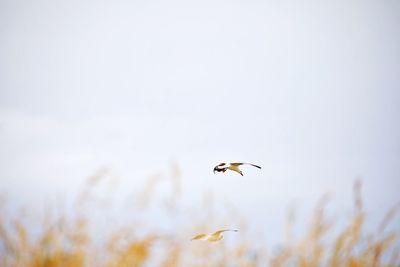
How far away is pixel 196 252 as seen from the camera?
2.21 metres

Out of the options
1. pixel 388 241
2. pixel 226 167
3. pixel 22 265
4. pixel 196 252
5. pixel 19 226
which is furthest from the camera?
pixel 196 252

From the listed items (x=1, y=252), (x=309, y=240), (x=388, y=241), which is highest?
(x=1, y=252)

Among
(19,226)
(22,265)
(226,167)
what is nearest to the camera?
(226,167)

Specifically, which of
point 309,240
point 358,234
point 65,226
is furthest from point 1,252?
point 358,234

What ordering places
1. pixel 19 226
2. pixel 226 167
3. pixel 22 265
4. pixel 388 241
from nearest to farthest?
pixel 226 167 < pixel 388 241 < pixel 22 265 < pixel 19 226

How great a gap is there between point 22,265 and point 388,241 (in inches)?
67.8

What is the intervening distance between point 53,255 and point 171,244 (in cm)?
62

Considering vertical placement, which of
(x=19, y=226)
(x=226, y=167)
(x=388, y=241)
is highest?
(x=19, y=226)

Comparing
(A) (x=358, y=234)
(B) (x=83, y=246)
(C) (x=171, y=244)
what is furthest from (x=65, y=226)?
(A) (x=358, y=234)

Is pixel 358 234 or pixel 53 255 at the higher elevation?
pixel 53 255

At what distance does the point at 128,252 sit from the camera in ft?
6.35

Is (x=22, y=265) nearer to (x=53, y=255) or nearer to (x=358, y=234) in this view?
(x=53, y=255)

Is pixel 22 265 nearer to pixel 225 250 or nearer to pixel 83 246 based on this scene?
pixel 83 246

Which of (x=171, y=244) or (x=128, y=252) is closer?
(x=128, y=252)
